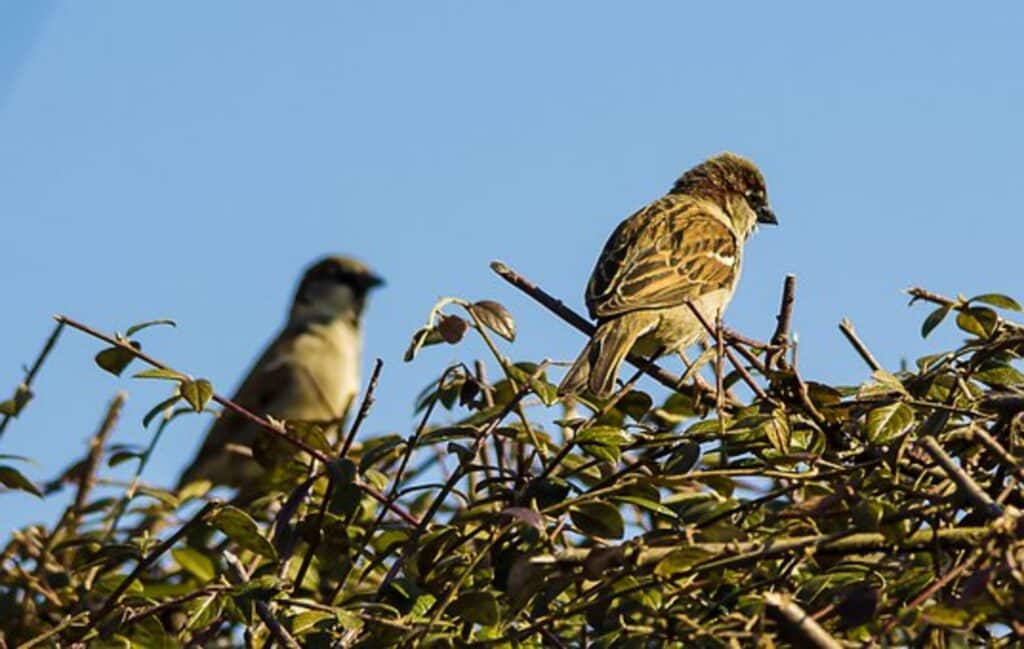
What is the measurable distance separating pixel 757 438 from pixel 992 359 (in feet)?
1.08

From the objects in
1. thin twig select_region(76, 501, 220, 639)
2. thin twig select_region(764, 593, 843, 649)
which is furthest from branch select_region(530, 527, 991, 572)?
thin twig select_region(76, 501, 220, 639)

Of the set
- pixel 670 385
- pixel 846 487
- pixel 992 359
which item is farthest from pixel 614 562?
pixel 670 385

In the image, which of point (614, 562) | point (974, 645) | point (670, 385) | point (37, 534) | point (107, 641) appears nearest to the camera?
point (614, 562)

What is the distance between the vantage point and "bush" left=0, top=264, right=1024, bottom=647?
172 centimetres

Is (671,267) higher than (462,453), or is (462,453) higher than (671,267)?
Result: (671,267)

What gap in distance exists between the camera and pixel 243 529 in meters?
2.30

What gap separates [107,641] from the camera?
2.22 m

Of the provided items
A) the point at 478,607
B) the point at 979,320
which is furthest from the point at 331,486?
the point at 979,320

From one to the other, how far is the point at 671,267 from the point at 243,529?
2295 mm

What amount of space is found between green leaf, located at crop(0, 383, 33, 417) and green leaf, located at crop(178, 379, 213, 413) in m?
0.37

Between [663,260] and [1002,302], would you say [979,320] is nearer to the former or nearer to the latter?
[1002,302]

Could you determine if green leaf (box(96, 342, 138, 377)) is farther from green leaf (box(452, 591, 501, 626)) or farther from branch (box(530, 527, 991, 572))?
branch (box(530, 527, 991, 572))

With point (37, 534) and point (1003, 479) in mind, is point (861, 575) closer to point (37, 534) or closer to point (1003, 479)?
point (1003, 479)

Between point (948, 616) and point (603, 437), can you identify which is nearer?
point (948, 616)
